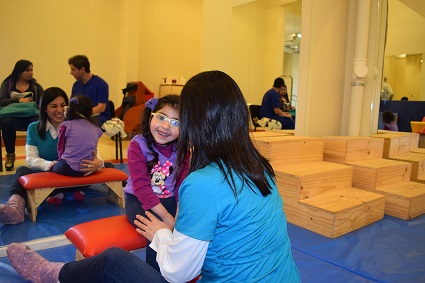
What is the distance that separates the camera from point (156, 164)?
1772 mm

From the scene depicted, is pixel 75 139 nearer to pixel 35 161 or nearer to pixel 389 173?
pixel 35 161

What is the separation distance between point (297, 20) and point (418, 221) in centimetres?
274

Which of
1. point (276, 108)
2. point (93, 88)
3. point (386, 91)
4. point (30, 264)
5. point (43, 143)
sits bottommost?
point (30, 264)

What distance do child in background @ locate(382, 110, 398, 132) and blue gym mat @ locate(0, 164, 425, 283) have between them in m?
1.83

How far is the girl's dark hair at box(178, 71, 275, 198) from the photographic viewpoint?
917mm

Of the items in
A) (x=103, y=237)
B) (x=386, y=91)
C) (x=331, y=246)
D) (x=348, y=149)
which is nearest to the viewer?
(x=103, y=237)

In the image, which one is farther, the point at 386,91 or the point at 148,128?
the point at 386,91

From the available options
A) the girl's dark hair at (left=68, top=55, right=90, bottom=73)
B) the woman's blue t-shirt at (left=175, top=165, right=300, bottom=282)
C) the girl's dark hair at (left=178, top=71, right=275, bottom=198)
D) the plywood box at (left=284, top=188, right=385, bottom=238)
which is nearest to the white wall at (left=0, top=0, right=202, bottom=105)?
the girl's dark hair at (left=68, top=55, right=90, bottom=73)

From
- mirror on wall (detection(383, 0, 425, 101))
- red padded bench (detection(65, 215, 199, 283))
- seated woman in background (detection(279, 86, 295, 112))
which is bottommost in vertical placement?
red padded bench (detection(65, 215, 199, 283))

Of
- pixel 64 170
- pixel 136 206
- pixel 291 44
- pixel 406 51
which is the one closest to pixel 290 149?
pixel 136 206

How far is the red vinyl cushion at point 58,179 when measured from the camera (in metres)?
2.32

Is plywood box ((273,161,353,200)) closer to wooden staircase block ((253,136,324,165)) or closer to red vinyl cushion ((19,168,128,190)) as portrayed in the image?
wooden staircase block ((253,136,324,165))

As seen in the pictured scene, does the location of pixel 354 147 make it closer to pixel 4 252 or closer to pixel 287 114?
pixel 287 114

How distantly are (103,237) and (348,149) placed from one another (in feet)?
7.61
